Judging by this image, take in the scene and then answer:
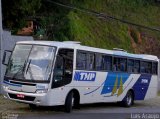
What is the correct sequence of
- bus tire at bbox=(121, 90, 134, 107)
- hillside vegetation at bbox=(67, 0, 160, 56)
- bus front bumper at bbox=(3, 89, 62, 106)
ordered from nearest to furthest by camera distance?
bus front bumper at bbox=(3, 89, 62, 106) < bus tire at bbox=(121, 90, 134, 107) < hillside vegetation at bbox=(67, 0, 160, 56)

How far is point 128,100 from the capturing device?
1035 inches

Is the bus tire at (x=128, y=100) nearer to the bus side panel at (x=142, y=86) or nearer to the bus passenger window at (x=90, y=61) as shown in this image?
the bus side panel at (x=142, y=86)

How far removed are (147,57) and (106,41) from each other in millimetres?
18318

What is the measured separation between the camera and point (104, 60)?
77.0 feet

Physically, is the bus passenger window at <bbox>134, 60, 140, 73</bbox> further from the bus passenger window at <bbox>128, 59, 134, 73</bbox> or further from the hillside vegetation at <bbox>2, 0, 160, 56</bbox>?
the hillside vegetation at <bbox>2, 0, 160, 56</bbox>

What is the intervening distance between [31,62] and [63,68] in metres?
1.32

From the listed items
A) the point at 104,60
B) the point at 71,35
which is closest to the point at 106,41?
the point at 71,35

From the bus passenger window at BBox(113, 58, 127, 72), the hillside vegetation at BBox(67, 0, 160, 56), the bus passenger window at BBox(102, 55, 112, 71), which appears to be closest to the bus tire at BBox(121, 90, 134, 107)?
the bus passenger window at BBox(113, 58, 127, 72)

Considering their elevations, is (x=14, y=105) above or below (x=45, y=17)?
below

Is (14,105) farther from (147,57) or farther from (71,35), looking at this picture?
(71,35)

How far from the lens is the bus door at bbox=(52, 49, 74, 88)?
1922cm

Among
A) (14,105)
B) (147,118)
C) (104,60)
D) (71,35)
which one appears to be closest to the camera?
(147,118)

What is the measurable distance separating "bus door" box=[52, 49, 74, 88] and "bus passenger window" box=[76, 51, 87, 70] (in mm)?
599

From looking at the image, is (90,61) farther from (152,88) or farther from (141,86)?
(152,88)
